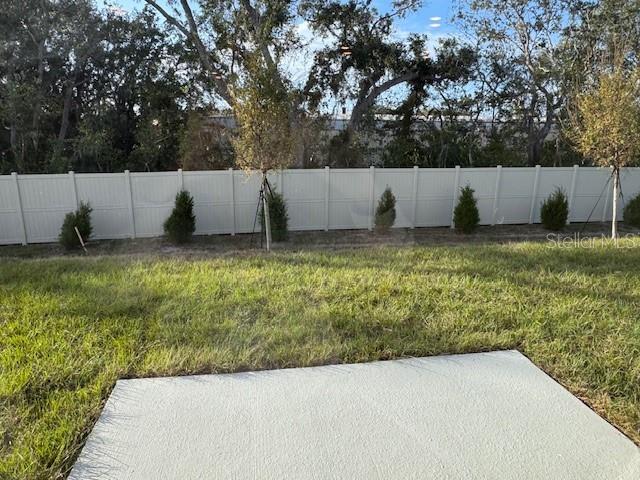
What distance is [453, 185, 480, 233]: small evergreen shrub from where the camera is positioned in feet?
32.4

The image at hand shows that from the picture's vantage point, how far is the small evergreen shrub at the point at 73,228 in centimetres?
854

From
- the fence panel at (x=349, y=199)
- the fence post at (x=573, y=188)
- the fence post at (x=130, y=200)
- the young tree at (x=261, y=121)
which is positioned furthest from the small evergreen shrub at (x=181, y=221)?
the fence post at (x=573, y=188)

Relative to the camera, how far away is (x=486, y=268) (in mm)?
4383

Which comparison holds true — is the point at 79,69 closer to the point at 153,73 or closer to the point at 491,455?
the point at 153,73

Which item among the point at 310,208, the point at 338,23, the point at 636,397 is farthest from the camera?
the point at 338,23

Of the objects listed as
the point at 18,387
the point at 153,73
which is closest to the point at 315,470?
the point at 18,387

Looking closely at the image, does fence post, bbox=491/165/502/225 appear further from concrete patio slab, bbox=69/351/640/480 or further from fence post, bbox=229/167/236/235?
concrete patio slab, bbox=69/351/640/480

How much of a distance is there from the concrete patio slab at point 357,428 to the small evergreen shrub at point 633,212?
1031 cm

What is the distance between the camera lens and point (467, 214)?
9.88 metres

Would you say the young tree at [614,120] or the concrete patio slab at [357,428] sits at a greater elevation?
the young tree at [614,120]

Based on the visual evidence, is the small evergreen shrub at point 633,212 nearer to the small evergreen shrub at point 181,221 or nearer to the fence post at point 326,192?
the fence post at point 326,192

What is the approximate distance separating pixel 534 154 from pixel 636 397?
13.9 m

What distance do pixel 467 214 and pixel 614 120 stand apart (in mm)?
3312

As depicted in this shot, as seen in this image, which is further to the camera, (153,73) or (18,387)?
(153,73)
